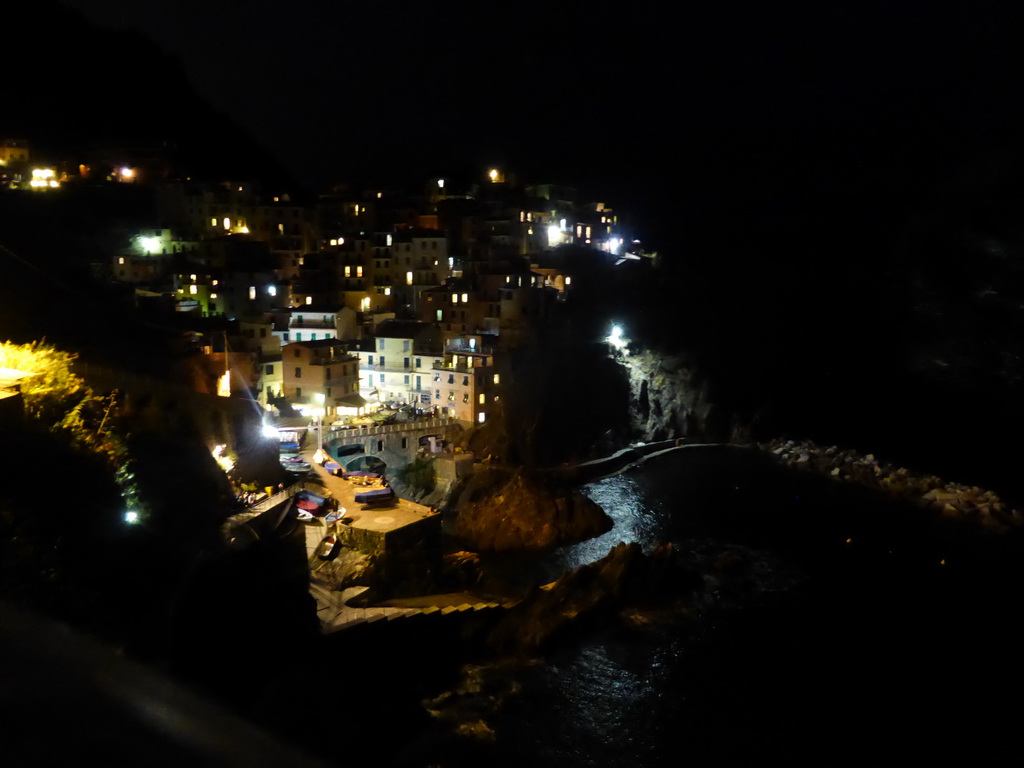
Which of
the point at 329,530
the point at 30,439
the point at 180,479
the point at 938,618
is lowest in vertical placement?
the point at 938,618

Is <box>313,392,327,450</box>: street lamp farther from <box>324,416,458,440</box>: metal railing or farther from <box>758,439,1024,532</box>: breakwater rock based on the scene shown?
<box>758,439,1024,532</box>: breakwater rock

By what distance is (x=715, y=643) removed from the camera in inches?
700

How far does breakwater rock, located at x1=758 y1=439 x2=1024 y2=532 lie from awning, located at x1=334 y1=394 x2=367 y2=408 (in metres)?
23.0

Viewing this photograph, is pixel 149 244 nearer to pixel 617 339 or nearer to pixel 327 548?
pixel 327 548

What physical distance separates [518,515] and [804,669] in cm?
1061

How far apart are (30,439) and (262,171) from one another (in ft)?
192

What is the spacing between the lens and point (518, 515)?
24.3 meters

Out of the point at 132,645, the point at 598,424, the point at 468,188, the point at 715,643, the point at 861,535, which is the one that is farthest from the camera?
the point at 468,188

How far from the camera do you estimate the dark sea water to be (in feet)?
46.5

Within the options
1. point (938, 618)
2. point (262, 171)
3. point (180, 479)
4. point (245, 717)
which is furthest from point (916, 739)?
point (262, 171)

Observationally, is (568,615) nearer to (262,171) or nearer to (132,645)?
(132,645)

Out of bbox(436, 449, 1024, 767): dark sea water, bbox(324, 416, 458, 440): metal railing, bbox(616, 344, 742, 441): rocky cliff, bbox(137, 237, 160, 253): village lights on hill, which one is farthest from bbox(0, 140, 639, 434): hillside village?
bbox(436, 449, 1024, 767): dark sea water

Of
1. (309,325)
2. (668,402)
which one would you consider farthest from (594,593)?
(668,402)

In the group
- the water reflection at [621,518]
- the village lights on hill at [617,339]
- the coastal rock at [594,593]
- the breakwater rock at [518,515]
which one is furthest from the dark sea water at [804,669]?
the village lights on hill at [617,339]
